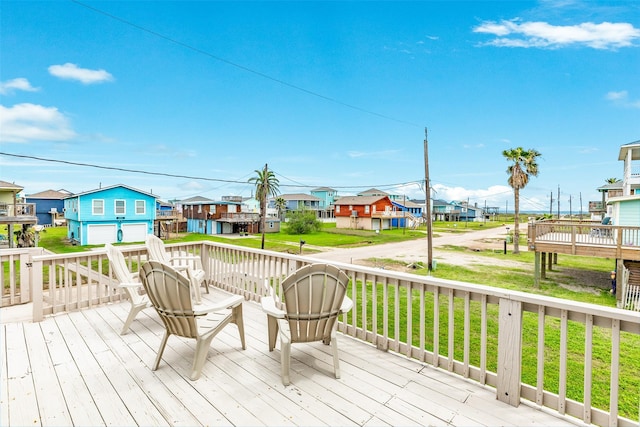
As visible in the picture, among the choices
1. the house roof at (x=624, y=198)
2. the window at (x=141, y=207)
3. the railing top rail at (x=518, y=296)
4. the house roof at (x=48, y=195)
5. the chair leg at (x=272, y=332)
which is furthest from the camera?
the house roof at (x=48, y=195)

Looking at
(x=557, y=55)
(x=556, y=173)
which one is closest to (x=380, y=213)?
(x=557, y=55)

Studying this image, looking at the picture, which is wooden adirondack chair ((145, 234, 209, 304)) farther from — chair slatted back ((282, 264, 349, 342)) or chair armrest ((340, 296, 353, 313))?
chair armrest ((340, 296, 353, 313))

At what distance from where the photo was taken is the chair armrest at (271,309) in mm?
2637

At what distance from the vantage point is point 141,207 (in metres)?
24.6

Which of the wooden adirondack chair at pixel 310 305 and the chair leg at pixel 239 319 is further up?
the wooden adirondack chair at pixel 310 305

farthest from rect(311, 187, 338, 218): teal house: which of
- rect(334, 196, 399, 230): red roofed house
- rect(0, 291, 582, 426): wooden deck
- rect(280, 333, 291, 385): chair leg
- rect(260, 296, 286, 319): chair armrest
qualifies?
rect(280, 333, 291, 385): chair leg

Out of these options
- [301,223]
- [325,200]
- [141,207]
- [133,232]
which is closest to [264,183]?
[301,223]

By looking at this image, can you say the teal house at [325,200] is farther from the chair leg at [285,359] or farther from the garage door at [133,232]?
the chair leg at [285,359]

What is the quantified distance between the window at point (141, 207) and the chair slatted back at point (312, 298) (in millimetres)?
25931

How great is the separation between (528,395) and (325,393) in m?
1.46

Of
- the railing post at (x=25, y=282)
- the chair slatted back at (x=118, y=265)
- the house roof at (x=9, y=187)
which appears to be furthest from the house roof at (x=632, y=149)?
the house roof at (x=9, y=187)

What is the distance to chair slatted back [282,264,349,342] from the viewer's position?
2.50 metres

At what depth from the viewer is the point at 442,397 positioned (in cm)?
232

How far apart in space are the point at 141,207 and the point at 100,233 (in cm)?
331
